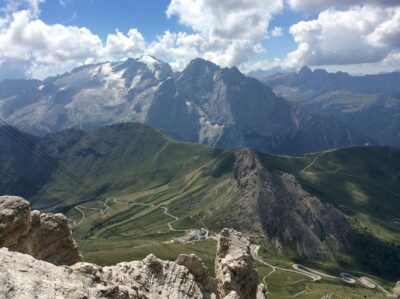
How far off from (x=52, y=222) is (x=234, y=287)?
2435 centimetres

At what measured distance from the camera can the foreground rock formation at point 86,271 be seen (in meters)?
30.1

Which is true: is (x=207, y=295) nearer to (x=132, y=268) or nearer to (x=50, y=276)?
(x=132, y=268)

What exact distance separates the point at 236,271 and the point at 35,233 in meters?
25.7

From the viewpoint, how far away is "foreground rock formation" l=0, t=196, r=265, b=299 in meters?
30.1

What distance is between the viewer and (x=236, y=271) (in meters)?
60.5

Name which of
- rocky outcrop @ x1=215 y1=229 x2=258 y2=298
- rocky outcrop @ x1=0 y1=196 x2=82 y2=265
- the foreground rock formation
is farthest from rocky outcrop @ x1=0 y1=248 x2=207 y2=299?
rocky outcrop @ x1=0 y1=196 x2=82 y2=265

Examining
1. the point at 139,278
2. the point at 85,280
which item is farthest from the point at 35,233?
the point at 85,280

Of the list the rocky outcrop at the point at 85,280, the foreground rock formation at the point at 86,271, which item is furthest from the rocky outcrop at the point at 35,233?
the rocky outcrop at the point at 85,280

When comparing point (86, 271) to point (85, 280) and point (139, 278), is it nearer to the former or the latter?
point (85, 280)

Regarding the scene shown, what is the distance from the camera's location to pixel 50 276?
3250 centimetres

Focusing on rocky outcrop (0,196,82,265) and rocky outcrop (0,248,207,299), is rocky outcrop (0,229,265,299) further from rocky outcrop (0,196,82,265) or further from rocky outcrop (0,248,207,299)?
rocky outcrop (0,196,82,265)

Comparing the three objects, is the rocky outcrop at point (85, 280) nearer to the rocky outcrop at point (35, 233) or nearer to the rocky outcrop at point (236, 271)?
the rocky outcrop at point (236, 271)

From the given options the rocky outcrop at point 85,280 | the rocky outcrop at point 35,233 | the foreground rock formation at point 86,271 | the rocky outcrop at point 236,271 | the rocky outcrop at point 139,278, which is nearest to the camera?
the rocky outcrop at point 85,280

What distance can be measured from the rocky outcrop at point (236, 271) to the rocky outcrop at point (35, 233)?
19.6 meters
